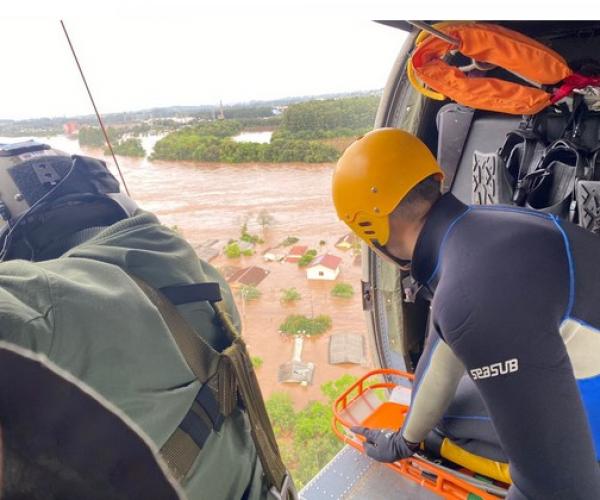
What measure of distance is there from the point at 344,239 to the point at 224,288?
17.3 metres

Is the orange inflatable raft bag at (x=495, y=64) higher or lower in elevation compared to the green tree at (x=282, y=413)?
higher

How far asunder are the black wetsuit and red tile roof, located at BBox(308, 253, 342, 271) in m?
15.5

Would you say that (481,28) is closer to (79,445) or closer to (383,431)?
(383,431)

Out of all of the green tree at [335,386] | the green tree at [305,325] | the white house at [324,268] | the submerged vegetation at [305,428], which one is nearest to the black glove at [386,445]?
the submerged vegetation at [305,428]

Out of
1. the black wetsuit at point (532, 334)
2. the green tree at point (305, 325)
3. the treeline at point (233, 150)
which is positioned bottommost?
the green tree at point (305, 325)

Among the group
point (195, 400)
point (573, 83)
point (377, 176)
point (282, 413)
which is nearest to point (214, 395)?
point (195, 400)

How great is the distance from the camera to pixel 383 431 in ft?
5.73

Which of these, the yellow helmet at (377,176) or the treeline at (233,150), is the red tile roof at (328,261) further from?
the yellow helmet at (377,176)

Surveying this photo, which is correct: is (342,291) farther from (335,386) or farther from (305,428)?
(305,428)

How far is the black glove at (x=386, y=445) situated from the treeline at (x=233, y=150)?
410 centimetres

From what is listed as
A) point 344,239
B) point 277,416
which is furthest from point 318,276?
point 277,416

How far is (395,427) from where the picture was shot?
1964 millimetres

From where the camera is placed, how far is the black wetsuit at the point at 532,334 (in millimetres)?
1027

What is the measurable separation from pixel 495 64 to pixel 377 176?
2.85ft
